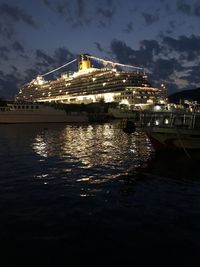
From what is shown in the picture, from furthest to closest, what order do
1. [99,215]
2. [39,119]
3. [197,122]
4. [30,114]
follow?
[39,119] < [30,114] < [197,122] < [99,215]

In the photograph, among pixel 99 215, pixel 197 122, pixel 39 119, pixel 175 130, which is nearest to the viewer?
pixel 99 215

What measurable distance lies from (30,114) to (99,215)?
A: 88421 millimetres

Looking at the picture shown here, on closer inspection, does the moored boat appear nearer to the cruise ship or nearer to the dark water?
the dark water

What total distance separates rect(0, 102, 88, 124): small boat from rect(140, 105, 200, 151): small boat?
7063 cm

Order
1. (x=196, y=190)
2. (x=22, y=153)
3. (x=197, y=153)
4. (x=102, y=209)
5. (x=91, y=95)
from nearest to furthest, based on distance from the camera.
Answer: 1. (x=102, y=209)
2. (x=196, y=190)
3. (x=197, y=153)
4. (x=22, y=153)
5. (x=91, y=95)

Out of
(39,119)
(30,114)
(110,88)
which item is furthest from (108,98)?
(30,114)

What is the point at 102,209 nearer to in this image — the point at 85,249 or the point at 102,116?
the point at 85,249

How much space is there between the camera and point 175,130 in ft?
95.3

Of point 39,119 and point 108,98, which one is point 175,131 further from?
point 108,98

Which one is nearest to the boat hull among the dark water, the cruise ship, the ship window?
the ship window

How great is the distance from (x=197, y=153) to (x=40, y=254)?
2218 cm

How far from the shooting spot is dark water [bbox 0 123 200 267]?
31.2ft

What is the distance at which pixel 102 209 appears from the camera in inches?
537

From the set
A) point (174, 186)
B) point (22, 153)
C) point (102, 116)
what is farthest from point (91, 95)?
point (174, 186)
